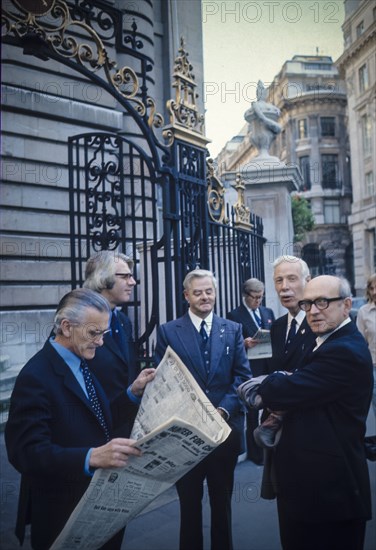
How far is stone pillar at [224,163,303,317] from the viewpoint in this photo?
28.2 feet

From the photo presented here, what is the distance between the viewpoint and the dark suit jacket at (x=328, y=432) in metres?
2.56

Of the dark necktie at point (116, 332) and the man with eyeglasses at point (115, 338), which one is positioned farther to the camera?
the dark necktie at point (116, 332)

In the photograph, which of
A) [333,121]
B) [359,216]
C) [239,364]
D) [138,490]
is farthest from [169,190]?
[333,121]

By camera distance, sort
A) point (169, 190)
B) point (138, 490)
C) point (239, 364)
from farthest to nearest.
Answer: point (169, 190)
point (239, 364)
point (138, 490)

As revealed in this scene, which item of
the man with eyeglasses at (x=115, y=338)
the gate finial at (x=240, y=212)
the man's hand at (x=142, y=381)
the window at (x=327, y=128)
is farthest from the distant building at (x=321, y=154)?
the man's hand at (x=142, y=381)

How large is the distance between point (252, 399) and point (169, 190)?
9.15 feet

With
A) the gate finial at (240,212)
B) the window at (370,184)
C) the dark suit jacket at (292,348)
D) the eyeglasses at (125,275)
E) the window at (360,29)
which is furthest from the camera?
the window at (370,184)

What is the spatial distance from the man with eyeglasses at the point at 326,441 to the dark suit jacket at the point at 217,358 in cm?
109

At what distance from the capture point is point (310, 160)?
49094 millimetres

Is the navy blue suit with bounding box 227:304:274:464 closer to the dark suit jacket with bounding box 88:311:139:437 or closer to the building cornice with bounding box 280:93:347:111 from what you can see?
the dark suit jacket with bounding box 88:311:139:437

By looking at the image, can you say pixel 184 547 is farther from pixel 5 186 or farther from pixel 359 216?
pixel 359 216

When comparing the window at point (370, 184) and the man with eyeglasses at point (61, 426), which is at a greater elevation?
the window at point (370, 184)

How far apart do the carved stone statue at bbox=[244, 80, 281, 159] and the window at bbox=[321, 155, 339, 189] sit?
140 feet

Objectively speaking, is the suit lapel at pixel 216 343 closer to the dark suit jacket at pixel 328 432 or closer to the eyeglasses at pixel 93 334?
the dark suit jacket at pixel 328 432
